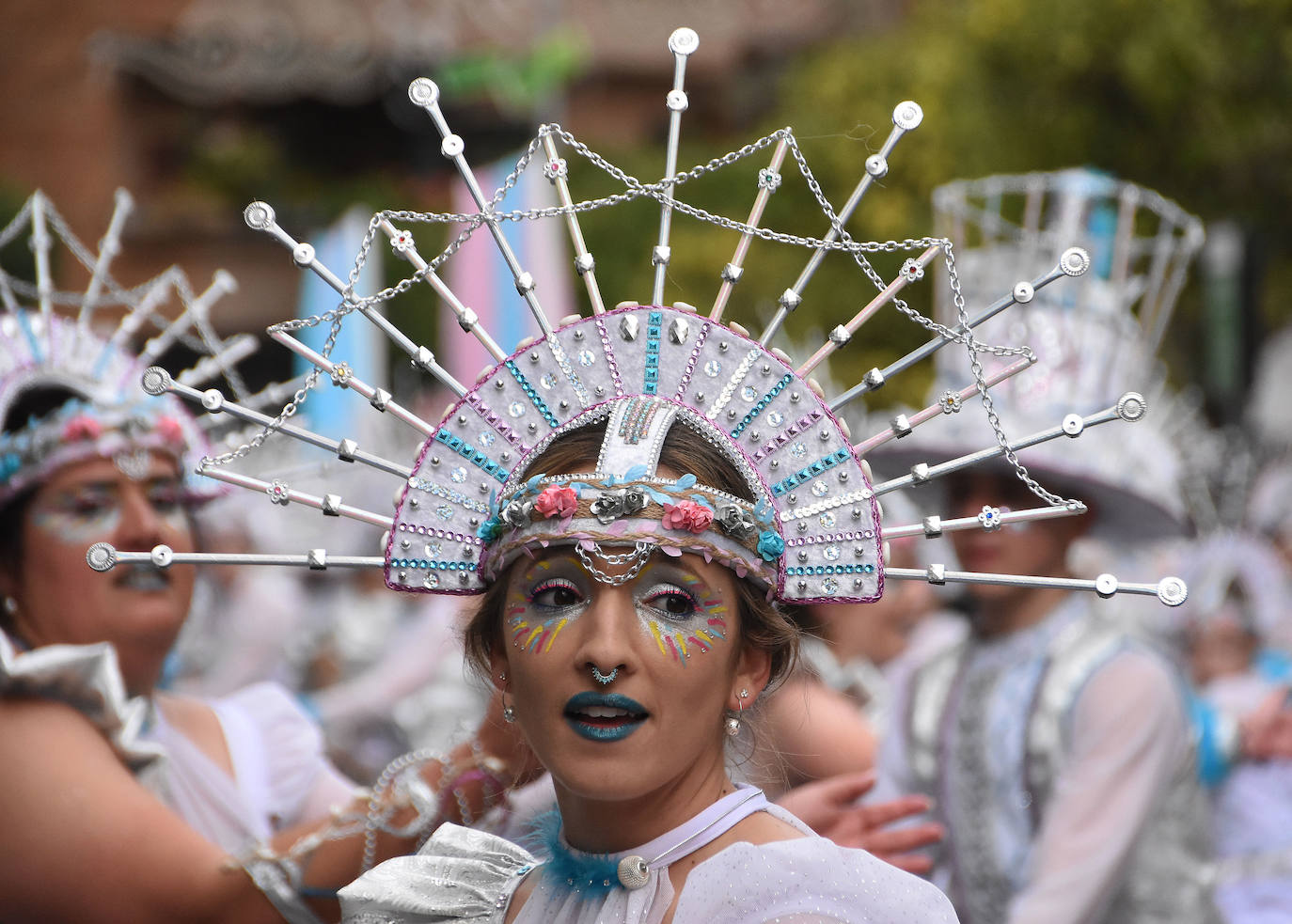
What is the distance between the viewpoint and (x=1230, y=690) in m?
7.91

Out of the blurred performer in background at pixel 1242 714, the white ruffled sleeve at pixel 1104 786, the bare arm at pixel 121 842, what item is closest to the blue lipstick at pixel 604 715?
the bare arm at pixel 121 842

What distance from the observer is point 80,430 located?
352 cm

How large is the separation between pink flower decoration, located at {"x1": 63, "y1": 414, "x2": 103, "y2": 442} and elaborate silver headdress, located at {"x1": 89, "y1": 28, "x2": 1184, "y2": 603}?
109 cm

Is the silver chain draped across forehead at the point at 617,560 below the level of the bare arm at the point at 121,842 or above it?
above

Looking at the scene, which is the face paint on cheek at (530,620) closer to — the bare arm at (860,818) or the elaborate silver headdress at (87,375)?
the bare arm at (860,818)

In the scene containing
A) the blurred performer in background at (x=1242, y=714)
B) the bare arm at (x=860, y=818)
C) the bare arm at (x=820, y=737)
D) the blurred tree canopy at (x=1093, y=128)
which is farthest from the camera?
the blurred tree canopy at (x=1093, y=128)

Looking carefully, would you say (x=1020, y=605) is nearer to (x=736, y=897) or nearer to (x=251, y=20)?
(x=736, y=897)

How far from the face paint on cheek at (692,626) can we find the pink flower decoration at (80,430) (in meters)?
1.70

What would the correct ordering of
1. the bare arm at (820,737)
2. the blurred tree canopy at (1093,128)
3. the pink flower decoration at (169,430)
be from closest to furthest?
the bare arm at (820,737) → the pink flower decoration at (169,430) → the blurred tree canopy at (1093,128)

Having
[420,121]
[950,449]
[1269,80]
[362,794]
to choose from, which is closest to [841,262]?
[1269,80]

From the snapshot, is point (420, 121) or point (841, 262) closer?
point (841, 262)

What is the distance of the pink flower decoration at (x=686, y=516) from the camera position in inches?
90.4

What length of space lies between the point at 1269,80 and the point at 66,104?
18.3 metres

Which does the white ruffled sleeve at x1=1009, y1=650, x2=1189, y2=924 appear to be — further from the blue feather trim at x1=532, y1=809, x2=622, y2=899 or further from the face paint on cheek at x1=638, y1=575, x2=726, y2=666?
the face paint on cheek at x1=638, y1=575, x2=726, y2=666
